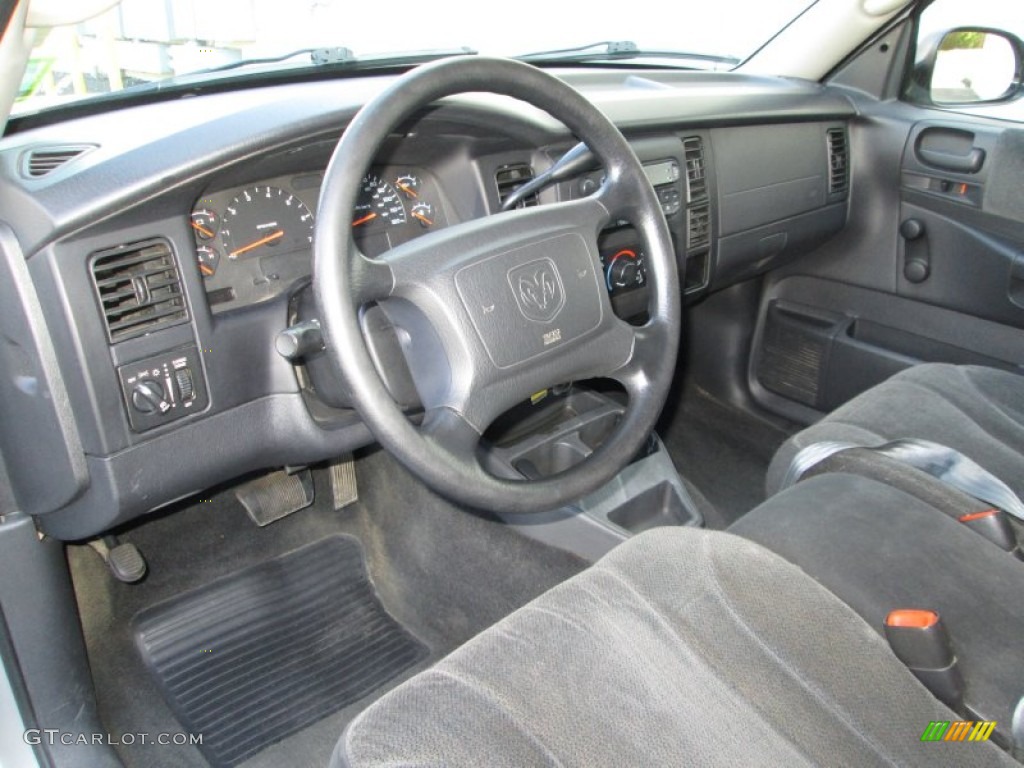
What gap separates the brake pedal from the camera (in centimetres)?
213

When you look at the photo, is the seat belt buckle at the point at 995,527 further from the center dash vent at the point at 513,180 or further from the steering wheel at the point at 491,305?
the center dash vent at the point at 513,180

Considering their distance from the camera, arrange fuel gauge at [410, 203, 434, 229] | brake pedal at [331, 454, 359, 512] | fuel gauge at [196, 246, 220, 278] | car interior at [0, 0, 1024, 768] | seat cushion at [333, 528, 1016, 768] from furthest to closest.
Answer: brake pedal at [331, 454, 359, 512] < fuel gauge at [410, 203, 434, 229] < fuel gauge at [196, 246, 220, 278] < car interior at [0, 0, 1024, 768] < seat cushion at [333, 528, 1016, 768]

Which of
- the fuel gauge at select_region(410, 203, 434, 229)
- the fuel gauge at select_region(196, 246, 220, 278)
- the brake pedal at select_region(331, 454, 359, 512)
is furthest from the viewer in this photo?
the brake pedal at select_region(331, 454, 359, 512)

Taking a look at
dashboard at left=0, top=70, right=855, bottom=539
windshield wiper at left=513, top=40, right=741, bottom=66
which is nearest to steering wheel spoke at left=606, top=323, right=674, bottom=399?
dashboard at left=0, top=70, right=855, bottom=539

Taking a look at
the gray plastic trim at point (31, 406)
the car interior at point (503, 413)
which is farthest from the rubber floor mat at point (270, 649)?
the gray plastic trim at point (31, 406)

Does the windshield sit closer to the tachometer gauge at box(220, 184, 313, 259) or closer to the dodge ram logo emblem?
the tachometer gauge at box(220, 184, 313, 259)

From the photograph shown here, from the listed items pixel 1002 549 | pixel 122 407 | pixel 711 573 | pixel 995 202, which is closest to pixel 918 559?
pixel 1002 549

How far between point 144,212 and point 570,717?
0.87 metres

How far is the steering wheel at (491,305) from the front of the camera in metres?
1.07

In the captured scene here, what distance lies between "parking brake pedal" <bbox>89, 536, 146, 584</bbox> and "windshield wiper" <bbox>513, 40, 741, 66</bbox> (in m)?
1.44

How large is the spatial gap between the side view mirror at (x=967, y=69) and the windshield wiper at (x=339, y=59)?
4.42ft

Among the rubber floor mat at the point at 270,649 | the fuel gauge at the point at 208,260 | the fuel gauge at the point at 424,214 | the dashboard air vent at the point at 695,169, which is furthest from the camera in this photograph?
the dashboard air vent at the point at 695,169

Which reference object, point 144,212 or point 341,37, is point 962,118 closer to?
point 341,37

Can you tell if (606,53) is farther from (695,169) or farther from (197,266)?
(197,266)
